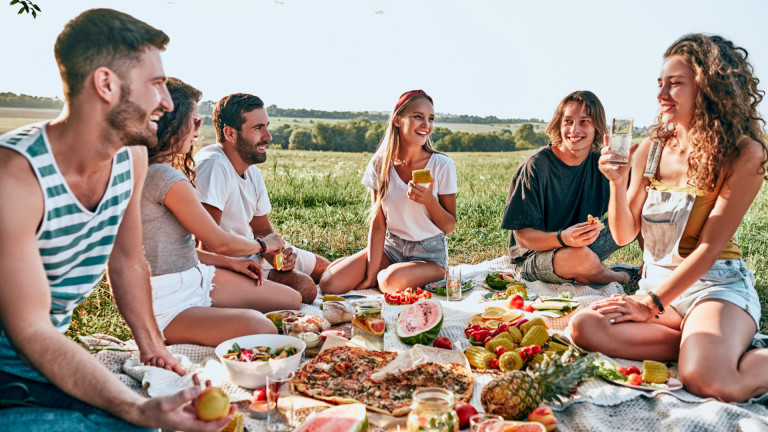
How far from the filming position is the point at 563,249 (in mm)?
6098

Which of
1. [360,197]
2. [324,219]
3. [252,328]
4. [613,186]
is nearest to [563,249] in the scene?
[613,186]

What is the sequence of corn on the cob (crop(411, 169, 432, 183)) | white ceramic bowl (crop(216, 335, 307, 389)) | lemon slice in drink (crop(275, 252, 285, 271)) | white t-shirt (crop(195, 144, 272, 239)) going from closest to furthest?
white ceramic bowl (crop(216, 335, 307, 389))
white t-shirt (crop(195, 144, 272, 239))
lemon slice in drink (crop(275, 252, 285, 271))
corn on the cob (crop(411, 169, 432, 183))

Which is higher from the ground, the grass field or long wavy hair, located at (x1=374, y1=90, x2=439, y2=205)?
long wavy hair, located at (x1=374, y1=90, x2=439, y2=205)

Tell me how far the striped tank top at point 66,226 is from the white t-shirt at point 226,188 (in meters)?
2.20

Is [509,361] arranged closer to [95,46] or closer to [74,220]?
[74,220]

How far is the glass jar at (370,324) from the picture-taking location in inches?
174

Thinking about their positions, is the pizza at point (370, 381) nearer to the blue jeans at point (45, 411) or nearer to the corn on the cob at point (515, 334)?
the corn on the cob at point (515, 334)

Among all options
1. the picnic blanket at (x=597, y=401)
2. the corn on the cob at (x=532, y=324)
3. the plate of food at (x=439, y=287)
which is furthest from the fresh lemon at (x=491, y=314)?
the plate of food at (x=439, y=287)

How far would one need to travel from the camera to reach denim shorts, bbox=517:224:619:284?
20.6 feet

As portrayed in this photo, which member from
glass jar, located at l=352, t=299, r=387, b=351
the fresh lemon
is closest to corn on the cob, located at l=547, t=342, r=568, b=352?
the fresh lemon

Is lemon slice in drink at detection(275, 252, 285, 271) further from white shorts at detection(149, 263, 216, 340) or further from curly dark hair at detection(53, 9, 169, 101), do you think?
curly dark hair at detection(53, 9, 169, 101)

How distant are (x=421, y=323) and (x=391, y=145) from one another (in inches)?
93.2

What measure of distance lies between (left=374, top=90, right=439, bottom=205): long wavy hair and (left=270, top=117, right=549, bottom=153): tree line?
1852cm

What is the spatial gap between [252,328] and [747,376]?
333 cm
